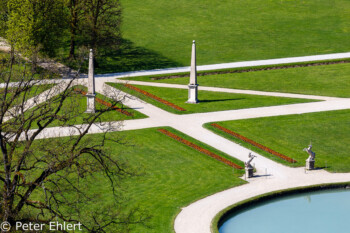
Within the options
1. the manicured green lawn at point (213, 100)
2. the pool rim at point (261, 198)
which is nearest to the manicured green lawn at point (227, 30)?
the manicured green lawn at point (213, 100)

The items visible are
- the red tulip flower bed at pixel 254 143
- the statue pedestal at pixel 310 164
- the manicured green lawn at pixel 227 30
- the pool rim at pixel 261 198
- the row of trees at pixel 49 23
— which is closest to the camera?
the pool rim at pixel 261 198

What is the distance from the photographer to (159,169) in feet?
167

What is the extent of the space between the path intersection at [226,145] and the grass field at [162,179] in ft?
3.10

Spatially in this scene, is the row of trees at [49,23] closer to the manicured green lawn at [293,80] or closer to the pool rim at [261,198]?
the manicured green lawn at [293,80]

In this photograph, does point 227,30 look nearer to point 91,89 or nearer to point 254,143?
point 91,89

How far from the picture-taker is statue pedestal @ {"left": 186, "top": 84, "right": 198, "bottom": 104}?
6888 centimetres

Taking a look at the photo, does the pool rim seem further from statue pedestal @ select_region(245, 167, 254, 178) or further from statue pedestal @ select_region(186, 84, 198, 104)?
statue pedestal @ select_region(186, 84, 198, 104)

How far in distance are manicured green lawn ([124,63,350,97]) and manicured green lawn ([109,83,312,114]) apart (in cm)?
382

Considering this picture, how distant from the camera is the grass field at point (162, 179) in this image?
44256 millimetres

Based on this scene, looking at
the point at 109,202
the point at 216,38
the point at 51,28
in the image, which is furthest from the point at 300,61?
the point at 109,202

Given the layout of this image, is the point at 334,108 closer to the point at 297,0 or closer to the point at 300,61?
the point at 300,61

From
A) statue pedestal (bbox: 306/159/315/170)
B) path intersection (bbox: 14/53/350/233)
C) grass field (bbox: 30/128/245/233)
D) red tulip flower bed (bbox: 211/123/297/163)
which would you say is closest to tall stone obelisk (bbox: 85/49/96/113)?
path intersection (bbox: 14/53/350/233)

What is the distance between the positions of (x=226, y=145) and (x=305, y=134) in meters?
6.80

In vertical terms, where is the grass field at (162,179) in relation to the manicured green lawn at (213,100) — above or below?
below
